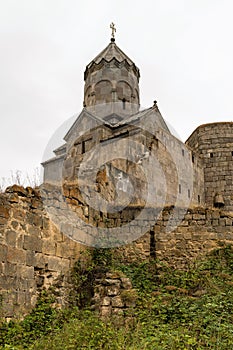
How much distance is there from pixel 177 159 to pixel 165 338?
1189 centimetres

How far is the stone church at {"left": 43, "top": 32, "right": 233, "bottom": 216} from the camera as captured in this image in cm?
1407

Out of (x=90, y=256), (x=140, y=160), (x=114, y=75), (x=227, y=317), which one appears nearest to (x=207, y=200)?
(x=140, y=160)

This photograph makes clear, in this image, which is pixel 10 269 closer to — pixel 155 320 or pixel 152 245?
pixel 155 320

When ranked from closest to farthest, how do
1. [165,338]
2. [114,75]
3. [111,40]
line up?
[165,338] → [114,75] → [111,40]

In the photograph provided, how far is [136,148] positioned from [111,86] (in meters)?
5.57

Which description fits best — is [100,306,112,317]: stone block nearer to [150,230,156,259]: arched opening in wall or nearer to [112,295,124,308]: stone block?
[112,295,124,308]: stone block

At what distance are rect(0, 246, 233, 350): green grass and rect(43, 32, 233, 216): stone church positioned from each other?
10.1ft

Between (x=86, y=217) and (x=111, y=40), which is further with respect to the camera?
(x=111, y=40)

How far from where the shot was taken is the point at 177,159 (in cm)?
1634

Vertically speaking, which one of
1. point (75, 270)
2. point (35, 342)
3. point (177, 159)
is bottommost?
point (35, 342)

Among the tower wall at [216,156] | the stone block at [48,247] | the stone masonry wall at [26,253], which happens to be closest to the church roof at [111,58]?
the tower wall at [216,156]

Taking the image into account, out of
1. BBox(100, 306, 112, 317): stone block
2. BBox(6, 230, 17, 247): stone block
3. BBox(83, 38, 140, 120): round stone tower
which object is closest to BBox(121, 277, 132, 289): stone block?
BBox(100, 306, 112, 317): stone block

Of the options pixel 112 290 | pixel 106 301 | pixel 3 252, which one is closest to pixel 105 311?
pixel 106 301

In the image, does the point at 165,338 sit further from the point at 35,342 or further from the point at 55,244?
the point at 55,244
